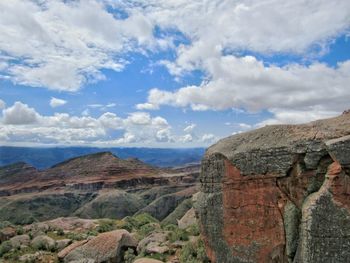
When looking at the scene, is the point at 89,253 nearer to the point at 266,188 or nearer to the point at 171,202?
the point at 266,188

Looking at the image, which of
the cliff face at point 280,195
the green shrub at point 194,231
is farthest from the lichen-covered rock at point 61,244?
the cliff face at point 280,195

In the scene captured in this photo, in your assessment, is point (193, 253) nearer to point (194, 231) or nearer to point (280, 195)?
point (194, 231)

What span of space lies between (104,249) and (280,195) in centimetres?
1475

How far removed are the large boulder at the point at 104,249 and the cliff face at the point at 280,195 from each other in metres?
10.3

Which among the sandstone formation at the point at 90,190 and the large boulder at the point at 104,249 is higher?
the large boulder at the point at 104,249

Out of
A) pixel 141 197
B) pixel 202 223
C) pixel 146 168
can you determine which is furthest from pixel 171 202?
pixel 202 223

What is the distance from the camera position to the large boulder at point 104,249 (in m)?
26.8

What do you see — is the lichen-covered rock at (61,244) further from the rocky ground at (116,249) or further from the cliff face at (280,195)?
the cliff face at (280,195)

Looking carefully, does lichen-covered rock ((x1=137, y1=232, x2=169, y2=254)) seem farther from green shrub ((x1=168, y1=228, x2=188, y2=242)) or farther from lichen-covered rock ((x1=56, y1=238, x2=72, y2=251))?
lichen-covered rock ((x1=56, y1=238, x2=72, y2=251))

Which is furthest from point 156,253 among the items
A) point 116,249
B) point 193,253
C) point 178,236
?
point 193,253

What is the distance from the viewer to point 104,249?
27.2 m

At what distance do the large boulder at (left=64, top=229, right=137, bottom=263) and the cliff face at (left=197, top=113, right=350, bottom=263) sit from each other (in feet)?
33.9

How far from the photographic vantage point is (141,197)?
433 ft

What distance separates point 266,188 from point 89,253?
15.0 m
